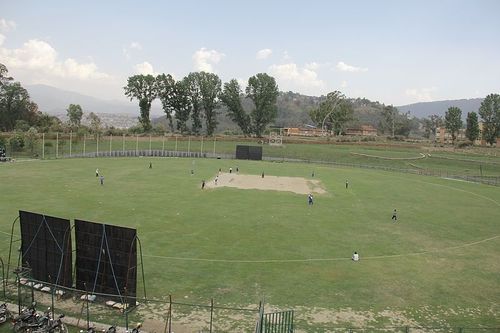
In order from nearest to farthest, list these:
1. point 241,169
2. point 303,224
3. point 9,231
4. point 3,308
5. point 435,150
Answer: point 3,308 → point 9,231 → point 303,224 → point 241,169 → point 435,150

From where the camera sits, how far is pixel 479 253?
32000 mm

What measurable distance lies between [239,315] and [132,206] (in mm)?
23567

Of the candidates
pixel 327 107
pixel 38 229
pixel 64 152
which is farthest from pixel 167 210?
pixel 327 107

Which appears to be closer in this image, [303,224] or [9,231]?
[9,231]

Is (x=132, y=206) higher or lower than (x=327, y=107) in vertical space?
lower

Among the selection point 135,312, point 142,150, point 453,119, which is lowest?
point 135,312

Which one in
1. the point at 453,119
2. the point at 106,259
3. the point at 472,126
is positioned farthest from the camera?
the point at 453,119

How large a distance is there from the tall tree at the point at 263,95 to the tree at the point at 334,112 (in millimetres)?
25792

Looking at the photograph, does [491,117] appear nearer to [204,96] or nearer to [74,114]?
[204,96]

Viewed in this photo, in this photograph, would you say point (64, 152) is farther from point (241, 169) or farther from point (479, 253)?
point (479, 253)

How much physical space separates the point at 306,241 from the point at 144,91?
10615 cm

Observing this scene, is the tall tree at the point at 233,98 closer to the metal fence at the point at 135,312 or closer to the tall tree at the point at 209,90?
the tall tree at the point at 209,90

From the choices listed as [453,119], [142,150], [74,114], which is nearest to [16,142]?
[142,150]

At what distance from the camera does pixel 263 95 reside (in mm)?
132375
